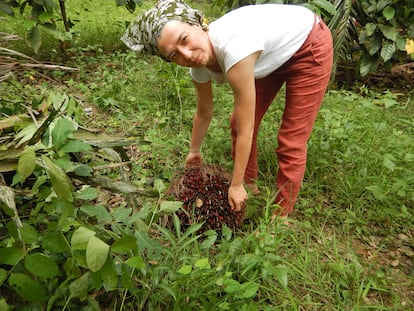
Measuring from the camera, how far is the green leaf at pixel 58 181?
3.07ft

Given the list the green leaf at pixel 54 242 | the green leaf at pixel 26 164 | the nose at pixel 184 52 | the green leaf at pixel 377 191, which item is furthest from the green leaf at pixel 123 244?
the green leaf at pixel 377 191

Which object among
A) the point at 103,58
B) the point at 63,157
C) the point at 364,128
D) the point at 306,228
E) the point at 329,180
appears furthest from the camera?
the point at 103,58

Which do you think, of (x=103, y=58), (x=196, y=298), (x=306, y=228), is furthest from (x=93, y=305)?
(x=103, y=58)

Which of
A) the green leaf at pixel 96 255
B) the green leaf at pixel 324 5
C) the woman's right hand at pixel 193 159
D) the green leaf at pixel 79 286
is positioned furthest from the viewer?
the green leaf at pixel 324 5

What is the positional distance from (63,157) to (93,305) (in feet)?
1.58

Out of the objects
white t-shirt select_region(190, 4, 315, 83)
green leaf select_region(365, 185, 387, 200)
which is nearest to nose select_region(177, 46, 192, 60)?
white t-shirt select_region(190, 4, 315, 83)

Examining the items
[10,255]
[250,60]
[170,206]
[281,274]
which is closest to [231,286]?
[281,274]

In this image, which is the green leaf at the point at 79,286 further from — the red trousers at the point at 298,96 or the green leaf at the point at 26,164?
the red trousers at the point at 298,96

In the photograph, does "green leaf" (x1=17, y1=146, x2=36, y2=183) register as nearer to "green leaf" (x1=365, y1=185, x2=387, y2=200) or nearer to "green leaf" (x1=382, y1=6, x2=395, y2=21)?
"green leaf" (x1=365, y1=185, x2=387, y2=200)

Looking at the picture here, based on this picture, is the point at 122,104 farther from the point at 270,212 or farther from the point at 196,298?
the point at 196,298

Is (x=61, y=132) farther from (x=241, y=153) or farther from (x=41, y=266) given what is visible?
(x=241, y=153)

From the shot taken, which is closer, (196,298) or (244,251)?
(196,298)

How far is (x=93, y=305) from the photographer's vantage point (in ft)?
3.76

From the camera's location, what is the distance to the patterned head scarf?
4.42 feet
